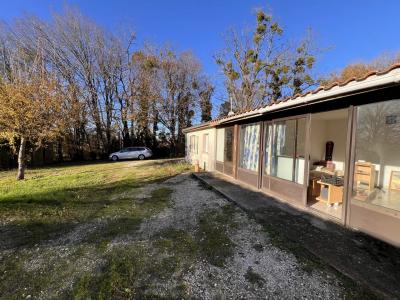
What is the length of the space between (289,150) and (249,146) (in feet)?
6.90

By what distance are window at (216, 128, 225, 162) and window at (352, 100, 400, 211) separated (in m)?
6.12

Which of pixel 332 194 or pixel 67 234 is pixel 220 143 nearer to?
pixel 332 194

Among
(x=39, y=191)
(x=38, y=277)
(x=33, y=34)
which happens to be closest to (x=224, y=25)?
(x=33, y=34)

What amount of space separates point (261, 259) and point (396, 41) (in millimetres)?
14893

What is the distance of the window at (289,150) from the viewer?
5.26 meters

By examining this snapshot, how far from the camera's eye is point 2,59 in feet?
51.0

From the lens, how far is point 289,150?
564cm

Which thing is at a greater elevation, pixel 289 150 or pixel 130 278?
pixel 289 150

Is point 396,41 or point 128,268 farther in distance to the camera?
point 396,41

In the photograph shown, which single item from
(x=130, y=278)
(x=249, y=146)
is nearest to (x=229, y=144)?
(x=249, y=146)

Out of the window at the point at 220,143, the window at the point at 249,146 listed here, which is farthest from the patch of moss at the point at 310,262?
the window at the point at 220,143

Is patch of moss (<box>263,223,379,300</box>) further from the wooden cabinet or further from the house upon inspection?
the wooden cabinet

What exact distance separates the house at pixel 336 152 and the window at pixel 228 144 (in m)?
0.81

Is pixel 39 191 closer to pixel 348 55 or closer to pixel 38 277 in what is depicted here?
pixel 38 277
